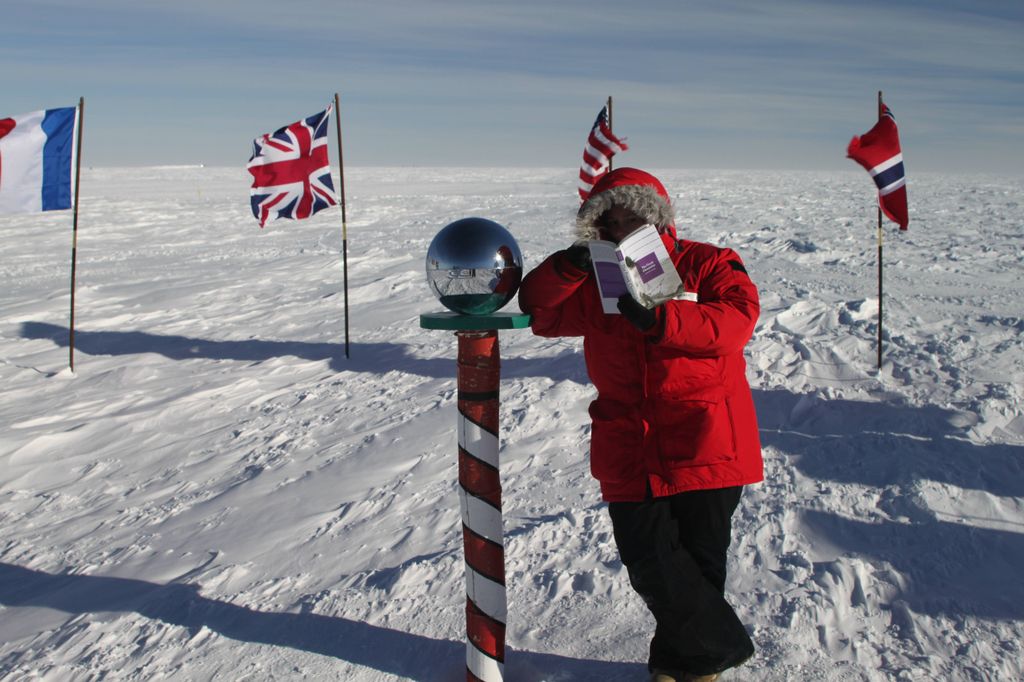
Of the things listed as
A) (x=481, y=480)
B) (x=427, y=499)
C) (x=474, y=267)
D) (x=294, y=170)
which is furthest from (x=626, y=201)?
(x=294, y=170)

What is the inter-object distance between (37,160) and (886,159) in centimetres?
774

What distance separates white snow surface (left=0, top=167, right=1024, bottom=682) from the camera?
10.6 ft

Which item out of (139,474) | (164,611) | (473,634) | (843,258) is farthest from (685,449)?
(843,258)

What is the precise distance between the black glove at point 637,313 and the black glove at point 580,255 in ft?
0.70

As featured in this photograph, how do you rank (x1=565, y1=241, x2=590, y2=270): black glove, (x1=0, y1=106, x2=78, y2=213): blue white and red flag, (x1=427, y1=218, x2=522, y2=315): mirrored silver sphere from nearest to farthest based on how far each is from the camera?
(x1=565, y1=241, x2=590, y2=270): black glove, (x1=427, y1=218, x2=522, y2=315): mirrored silver sphere, (x1=0, y1=106, x2=78, y2=213): blue white and red flag

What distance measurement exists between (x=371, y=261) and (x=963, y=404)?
11507 millimetres

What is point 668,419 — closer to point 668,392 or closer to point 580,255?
point 668,392

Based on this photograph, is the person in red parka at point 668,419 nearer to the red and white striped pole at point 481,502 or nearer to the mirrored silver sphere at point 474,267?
the mirrored silver sphere at point 474,267

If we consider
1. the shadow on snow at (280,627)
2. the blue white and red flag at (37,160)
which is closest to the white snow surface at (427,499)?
the shadow on snow at (280,627)

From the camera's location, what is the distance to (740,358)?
263 centimetres

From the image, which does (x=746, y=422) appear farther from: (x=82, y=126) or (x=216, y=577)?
(x=82, y=126)

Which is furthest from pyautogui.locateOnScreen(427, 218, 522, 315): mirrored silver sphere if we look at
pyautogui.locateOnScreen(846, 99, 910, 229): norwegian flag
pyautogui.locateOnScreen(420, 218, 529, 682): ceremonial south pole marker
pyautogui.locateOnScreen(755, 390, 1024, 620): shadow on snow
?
pyautogui.locateOnScreen(846, 99, 910, 229): norwegian flag

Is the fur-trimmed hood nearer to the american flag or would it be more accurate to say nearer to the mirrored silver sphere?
the mirrored silver sphere

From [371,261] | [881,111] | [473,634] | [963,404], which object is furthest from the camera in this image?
[371,261]
